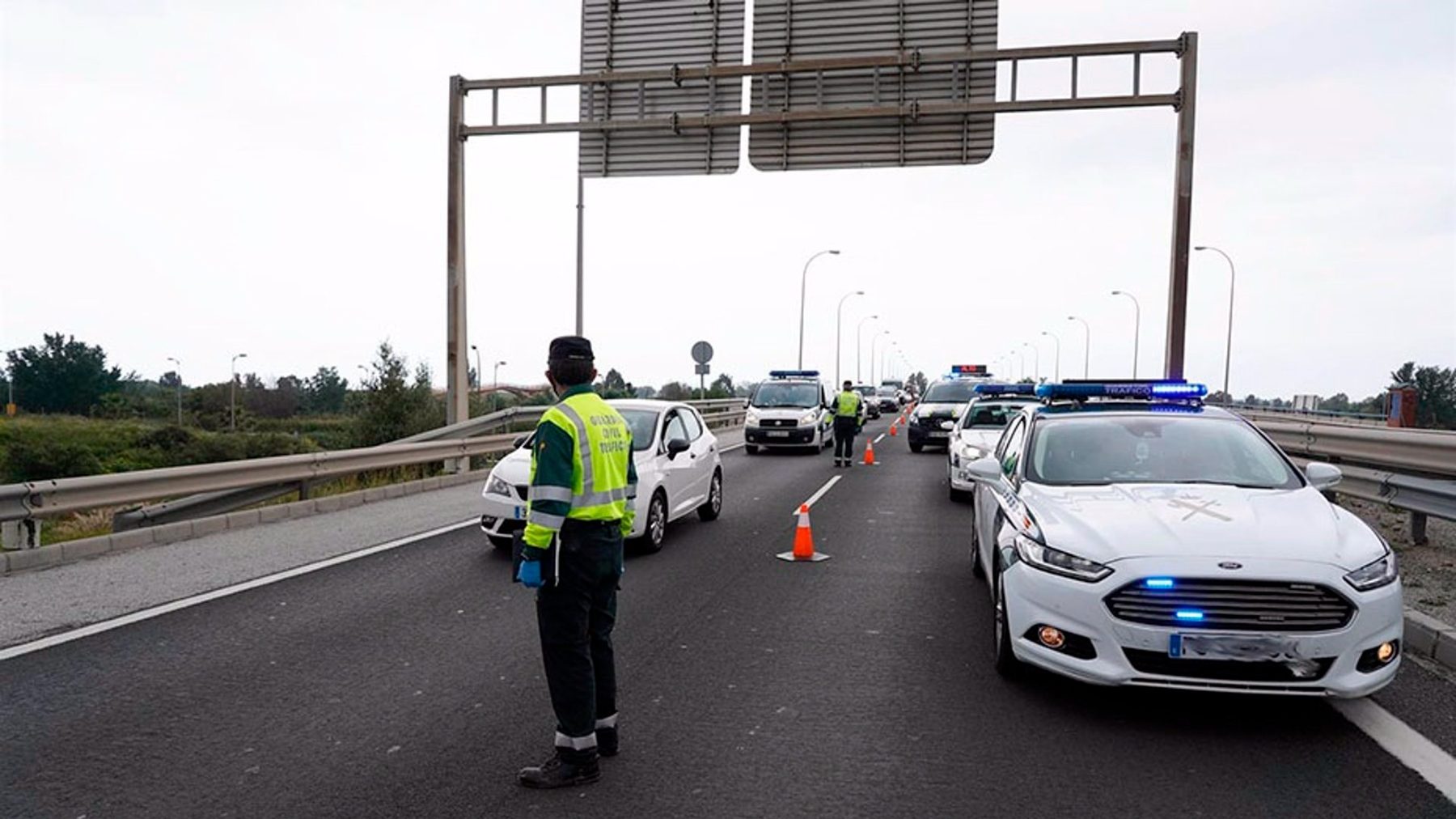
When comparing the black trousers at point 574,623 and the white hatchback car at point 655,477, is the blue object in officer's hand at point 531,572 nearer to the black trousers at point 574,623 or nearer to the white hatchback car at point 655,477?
the black trousers at point 574,623

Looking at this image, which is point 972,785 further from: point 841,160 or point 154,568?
point 841,160

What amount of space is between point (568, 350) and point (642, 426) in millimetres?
6406

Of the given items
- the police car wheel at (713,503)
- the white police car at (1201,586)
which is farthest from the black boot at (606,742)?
the police car wheel at (713,503)

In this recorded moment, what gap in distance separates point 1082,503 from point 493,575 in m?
4.98

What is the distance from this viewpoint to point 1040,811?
3.87 metres

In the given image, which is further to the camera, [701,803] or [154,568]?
[154,568]

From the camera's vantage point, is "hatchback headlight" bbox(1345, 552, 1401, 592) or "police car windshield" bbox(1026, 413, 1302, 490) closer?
"hatchback headlight" bbox(1345, 552, 1401, 592)

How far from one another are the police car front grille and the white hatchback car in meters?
5.43

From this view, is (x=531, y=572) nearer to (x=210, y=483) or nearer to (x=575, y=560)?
(x=575, y=560)

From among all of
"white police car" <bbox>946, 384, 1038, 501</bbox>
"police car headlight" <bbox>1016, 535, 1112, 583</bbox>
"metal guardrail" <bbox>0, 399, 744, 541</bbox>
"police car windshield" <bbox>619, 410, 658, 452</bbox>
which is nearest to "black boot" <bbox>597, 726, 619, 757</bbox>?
"police car headlight" <bbox>1016, 535, 1112, 583</bbox>

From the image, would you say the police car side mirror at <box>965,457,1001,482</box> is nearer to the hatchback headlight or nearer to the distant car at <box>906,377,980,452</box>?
the hatchback headlight

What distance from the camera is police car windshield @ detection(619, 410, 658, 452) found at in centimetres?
1051

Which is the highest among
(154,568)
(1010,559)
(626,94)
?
(626,94)

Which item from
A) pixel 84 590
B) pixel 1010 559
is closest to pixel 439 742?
pixel 1010 559
